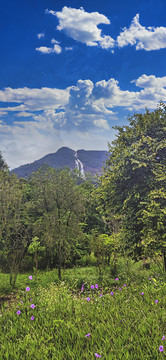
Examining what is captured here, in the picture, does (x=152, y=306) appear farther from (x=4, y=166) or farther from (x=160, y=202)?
(x=4, y=166)

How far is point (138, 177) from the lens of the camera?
9.17 m

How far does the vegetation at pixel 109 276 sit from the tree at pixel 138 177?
0.13 ft

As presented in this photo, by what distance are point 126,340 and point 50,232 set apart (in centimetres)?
1074

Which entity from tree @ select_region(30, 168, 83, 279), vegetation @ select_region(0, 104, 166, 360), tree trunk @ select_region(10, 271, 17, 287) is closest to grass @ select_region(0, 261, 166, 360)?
vegetation @ select_region(0, 104, 166, 360)

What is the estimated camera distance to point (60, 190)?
13.7 m

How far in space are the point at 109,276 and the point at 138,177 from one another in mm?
8275

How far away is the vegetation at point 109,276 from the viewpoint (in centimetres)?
302

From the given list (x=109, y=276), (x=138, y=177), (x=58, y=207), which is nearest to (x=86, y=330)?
(x=138, y=177)

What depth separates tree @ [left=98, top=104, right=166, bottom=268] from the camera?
333 inches

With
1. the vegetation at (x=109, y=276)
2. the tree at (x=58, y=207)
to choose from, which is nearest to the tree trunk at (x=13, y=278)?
the vegetation at (x=109, y=276)

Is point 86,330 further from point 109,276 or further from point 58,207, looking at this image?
point 109,276

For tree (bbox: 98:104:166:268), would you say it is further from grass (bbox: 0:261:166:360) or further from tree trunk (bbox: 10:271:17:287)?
tree trunk (bbox: 10:271:17:287)

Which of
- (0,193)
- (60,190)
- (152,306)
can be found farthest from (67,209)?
(152,306)

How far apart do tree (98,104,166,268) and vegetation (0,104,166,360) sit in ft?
0.13
